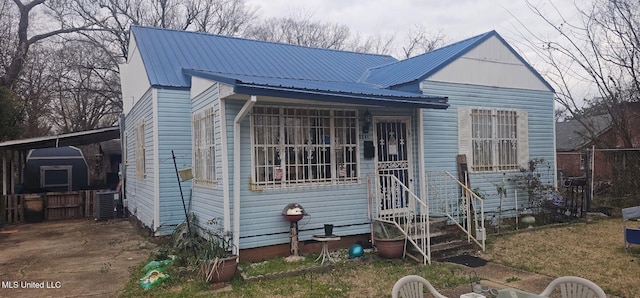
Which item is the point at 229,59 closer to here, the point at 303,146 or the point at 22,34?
the point at 303,146

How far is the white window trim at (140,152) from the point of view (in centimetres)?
1038

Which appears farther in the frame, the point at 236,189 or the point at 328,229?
the point at 328,229

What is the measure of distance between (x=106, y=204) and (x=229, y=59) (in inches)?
239

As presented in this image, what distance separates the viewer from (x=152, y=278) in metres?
6.01

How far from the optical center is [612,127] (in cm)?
1488

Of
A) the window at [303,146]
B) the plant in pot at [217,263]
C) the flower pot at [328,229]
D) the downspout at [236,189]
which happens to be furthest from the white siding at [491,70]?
the plant in pot at [217,263]

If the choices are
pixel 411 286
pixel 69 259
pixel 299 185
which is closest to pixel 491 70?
pixel 299 185

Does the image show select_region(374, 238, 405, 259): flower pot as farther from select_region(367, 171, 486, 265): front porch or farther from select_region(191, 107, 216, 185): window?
select_region(191, 107, 216, 185): window

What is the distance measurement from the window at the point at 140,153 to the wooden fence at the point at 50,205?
2.96 meters

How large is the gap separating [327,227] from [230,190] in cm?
171

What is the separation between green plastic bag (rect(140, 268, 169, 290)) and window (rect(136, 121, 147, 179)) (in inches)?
177

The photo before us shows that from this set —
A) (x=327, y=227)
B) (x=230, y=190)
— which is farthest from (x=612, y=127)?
(x=230, y=190)

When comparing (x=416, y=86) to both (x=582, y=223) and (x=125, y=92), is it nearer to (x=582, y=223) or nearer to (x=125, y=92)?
(x=582, y=223)

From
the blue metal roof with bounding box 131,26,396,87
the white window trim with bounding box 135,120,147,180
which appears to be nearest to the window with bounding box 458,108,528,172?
the blue metal roof with bounding box 131,26,396,87
